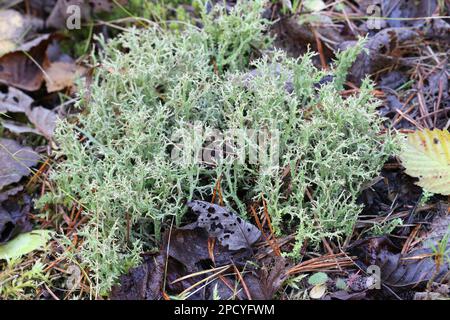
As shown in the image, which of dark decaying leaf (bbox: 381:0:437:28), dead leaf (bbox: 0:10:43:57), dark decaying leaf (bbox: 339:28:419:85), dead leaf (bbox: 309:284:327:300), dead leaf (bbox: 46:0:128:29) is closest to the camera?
dead leaf (bbox: 309:284:327:300)

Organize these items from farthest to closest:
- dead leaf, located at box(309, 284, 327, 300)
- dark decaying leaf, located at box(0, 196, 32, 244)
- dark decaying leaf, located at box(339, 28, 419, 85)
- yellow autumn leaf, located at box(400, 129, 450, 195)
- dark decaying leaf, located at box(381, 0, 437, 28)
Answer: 1. dark decaying leaf, located at box(381, 0, 437, 28)
2. dark decaying leaf, located at box(339, 28, 419, 85)
3. dark decaying leaf, located at box(0, 196, 32, 244)
4. yellow autumn leaf, located at box(400, 129, 450, 195)
5. dead leaf, located at box(309, 284, 327, 300)

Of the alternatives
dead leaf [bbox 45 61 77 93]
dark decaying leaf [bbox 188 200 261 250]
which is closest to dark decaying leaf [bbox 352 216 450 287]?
dark decaying leaf [bbox 188 200 261 250]

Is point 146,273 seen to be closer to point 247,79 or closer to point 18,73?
point 247,79

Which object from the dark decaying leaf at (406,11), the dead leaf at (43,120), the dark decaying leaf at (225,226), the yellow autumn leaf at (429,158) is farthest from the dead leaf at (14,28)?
the yellow autumn leaf at (429,158)

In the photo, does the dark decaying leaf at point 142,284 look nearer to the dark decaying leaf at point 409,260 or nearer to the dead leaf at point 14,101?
the dark decaying leaf at point 409,260

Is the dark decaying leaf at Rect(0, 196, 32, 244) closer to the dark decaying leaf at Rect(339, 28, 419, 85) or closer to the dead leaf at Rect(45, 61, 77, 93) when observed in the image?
the dead leaf at Rect(45, 61, 77, 93)

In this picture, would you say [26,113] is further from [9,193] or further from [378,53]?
[378,53]
